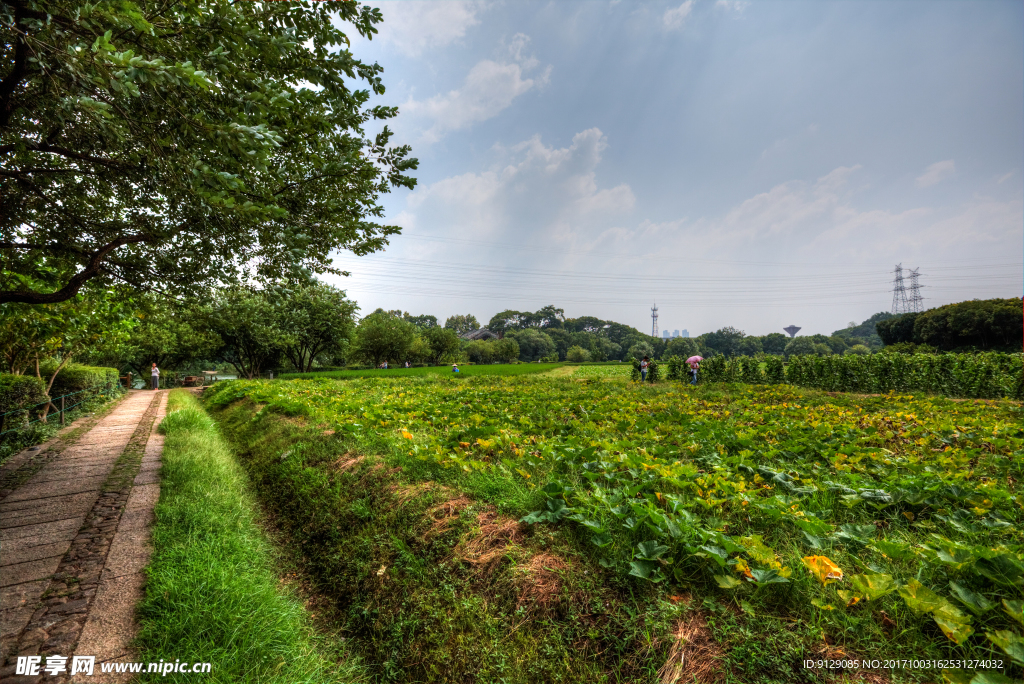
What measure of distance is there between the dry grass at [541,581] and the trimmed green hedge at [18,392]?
11.4m

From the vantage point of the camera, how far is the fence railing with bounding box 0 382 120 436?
7.24 meters

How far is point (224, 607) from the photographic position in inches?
110

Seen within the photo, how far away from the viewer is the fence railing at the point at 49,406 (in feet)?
23.7

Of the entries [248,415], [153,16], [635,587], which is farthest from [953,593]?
[248,415]

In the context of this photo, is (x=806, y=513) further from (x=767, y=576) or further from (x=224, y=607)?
(x=224, y=607)

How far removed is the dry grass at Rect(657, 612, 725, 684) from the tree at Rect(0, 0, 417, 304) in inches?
171

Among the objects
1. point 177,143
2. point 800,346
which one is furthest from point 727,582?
point 800,346

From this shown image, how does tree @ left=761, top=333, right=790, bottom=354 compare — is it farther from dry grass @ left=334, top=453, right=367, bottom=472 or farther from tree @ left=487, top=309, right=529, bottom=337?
dry grass @ left=334, top=453, right=367, bottom=472

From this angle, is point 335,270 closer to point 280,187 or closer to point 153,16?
point 280,187

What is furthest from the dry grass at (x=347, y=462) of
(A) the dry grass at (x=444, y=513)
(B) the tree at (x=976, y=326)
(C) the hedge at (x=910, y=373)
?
(B) the tree at (x=976, y=326)

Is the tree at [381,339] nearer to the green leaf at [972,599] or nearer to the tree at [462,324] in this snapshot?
the green leaf at [972,599]

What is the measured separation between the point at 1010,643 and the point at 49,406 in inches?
682

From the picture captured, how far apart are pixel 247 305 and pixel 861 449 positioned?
9.07 meters

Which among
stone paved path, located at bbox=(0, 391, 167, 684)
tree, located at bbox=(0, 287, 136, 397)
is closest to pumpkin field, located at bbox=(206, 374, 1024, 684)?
stone paved path, located at bbox=(0, 391, 167, 684)
